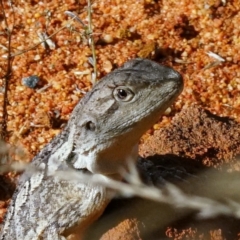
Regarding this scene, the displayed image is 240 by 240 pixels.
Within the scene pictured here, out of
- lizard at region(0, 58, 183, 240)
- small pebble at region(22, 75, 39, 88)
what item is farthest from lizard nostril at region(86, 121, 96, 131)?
small pebble at region(22, 75, 39, 88)

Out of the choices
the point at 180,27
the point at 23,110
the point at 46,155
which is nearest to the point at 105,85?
the point at 46,155

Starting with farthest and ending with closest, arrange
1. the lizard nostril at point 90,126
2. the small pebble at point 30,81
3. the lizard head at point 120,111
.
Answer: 1. the small pebble at point 30,81
2. the lizard nostril at point 90,126
3. the lizard head at point 120,111

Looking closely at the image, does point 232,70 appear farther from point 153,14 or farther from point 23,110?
point 23,110

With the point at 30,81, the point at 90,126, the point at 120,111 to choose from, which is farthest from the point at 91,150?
the point at 30,81

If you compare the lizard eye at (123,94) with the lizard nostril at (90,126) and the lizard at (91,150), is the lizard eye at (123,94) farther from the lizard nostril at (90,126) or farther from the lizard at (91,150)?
the lizard nostril at (90,126)

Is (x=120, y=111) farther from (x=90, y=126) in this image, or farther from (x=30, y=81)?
(x=30, y=81)

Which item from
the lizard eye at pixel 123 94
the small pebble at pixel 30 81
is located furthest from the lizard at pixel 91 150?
the small pebble at pixel 30 81
